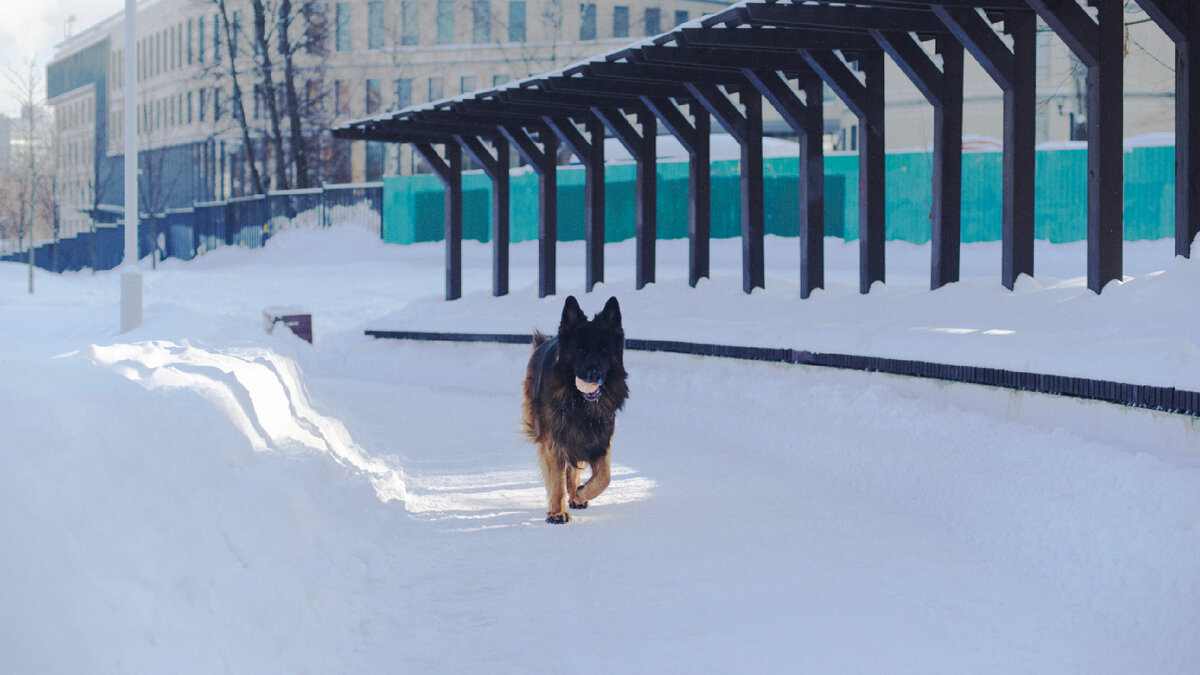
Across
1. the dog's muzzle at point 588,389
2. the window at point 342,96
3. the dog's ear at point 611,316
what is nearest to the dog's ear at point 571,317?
the dog's ear at point 611,316

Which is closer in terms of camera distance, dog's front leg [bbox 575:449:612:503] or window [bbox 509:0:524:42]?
dog's front leg [bbox 575:449:612:503]

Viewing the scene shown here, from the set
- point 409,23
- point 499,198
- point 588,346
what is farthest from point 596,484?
point 409,23

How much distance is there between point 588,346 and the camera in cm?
807

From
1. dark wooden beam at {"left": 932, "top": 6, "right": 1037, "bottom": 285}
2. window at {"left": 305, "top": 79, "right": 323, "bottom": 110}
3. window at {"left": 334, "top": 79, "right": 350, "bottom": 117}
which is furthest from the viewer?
window at {"left": 334, "top": 79, "right": 350, "bottom": 117}

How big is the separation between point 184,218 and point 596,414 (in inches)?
2290

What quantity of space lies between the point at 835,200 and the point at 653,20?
33.5 metres

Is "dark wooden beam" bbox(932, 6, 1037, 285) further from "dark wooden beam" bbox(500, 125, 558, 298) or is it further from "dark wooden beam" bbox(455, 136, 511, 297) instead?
"dark wooden beam" bbox(455, 136, 511, 297)

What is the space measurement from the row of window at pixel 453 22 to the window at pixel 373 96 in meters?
1.76

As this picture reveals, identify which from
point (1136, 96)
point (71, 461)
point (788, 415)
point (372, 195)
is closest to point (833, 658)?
point (71, 461)

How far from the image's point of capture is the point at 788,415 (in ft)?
37.5

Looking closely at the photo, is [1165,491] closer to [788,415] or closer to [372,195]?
[788,415]

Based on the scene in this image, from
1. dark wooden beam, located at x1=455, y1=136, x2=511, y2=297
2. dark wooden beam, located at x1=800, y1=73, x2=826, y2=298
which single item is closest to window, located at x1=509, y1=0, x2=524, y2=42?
dark wooden beam, located at x1=455, y1=136, x2=511, y2=297

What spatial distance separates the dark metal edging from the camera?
6.85 metres

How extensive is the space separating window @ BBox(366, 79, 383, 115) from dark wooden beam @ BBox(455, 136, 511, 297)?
1641 inches
